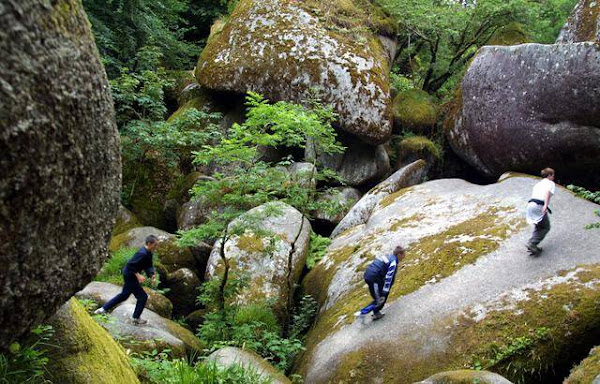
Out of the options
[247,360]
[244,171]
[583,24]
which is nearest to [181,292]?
[244,171]

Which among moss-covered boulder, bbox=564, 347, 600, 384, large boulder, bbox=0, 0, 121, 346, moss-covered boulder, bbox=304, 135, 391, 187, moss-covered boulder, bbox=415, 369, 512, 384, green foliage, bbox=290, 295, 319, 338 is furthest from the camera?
moss-covered boulder, bbox=304, 135, 391, 187

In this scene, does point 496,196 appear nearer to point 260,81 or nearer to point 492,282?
point 492,282

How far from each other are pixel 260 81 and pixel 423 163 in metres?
5.59

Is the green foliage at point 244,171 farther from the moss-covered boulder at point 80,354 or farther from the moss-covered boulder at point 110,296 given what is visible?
the moss-covered boulder at point 80,354

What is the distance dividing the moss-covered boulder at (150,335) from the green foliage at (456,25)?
12.5 meters

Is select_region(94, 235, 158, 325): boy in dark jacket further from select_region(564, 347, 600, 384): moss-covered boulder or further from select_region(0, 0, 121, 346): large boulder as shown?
select_region(564, 347, 600, 384): moss-covered boulder

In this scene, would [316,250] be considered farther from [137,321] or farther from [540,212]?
[540,212]

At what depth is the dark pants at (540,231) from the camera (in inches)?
292

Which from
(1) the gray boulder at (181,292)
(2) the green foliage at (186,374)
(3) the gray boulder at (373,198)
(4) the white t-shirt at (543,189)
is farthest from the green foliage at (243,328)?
(4) the white t-shirt at (543,189)

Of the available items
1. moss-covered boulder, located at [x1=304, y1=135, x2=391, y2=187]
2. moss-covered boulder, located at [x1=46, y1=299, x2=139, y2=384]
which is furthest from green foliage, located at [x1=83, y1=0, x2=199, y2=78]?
moss-covered boulder, located at [x1=46, y1=299, x2=139, y2=384]

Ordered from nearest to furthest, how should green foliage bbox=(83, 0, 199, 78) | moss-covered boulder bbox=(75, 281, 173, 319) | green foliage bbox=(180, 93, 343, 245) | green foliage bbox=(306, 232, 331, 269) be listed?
green foliage bbox=(180, 93, 343, 245) < moss-covered boulder bbox=(75, 281, 173, 319) < green foliage bbox=(306, 232, 331, 269) < green foliage bbox=(83, 0, 199, 78)

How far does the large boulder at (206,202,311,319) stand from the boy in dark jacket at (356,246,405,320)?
2.17m

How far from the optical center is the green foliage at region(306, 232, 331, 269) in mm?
11031

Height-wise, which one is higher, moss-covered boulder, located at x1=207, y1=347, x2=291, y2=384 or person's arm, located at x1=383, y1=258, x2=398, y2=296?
person's arm, located at x1=383, y1=258, x2=398, y2=296
